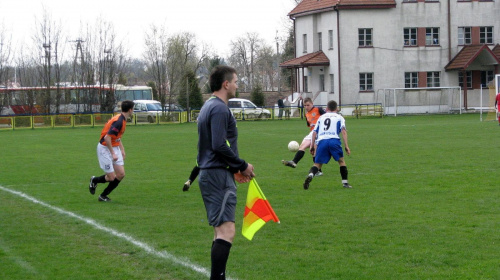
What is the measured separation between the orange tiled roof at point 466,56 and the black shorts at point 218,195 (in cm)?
4739

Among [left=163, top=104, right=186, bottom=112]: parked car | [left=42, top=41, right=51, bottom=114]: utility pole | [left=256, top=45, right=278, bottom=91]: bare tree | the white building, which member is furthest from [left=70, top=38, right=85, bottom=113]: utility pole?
[left=256, top=45, right=278, bottom=91]: bare tree

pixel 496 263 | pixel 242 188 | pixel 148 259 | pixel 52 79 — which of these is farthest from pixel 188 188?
pixel 52 79

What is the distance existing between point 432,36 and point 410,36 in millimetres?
1728

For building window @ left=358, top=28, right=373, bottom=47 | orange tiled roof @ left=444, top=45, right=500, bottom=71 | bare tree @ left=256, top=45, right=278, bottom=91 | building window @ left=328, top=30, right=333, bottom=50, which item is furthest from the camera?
bare tree @ left=256, top=45, right=278, bottom=91

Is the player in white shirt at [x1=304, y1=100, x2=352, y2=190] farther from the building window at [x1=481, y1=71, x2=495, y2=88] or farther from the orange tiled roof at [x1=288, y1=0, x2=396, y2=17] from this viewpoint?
the building window at [x1=481, y1=71, x2=495, y2=88]

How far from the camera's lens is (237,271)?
21.7 feet

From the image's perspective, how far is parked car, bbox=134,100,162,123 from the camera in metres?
48.4

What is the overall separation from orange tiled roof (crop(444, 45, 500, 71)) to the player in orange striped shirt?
42665mm

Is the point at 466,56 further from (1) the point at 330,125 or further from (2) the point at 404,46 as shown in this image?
(1) the point at 330,125

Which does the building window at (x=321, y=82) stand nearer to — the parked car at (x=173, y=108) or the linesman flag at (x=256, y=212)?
the parked car at (x=173, y=108)

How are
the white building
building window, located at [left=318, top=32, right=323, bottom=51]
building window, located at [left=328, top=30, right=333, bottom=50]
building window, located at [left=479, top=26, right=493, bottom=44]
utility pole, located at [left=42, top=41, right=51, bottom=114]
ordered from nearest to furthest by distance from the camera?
utility pole, located at [left=42, top=41, right=51, bottom=114]
the white building
building window, located at [left=328, top=30, right=333, bottom=50]
building window, located at [left=479, top=26, right=493, bottom=44]
building window, located at [left=318, top=32, right=323, bottom=51]

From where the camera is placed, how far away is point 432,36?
172ft

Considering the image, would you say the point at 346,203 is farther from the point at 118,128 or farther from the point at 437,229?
the point at 118,128

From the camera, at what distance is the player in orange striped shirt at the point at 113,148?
11.0 metres
